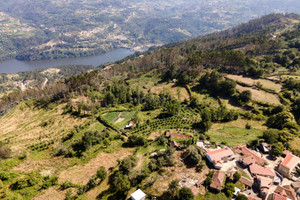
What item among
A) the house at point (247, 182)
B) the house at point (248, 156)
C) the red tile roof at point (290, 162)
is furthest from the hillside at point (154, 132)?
the red tile roof at point (290, 162)

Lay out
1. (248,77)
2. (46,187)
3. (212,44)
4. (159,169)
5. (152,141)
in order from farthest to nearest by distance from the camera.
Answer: (212,44) < (248,77) < (152,141) < (159,169) < (46,187)

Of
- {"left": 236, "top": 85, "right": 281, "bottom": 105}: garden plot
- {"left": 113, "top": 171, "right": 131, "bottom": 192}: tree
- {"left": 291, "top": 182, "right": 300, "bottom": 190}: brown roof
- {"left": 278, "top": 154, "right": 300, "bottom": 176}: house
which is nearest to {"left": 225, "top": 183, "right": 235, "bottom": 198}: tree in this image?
{"left": 291, "top": 182, "right": 300, "bottom": 190}: brown roof

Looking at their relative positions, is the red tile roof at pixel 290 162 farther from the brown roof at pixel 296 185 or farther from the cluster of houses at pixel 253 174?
the brown roof at pixel 296 185

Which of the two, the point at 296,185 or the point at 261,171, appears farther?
the point at 261,171

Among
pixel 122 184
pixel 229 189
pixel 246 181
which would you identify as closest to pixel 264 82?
pixel 246 181

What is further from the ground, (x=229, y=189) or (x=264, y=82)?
(x=264, y=82)

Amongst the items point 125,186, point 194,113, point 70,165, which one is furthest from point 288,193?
point 70,165

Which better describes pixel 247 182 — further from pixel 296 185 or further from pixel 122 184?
pixel 122 184

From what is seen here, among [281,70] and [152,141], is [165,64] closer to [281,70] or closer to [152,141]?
[281,70]
